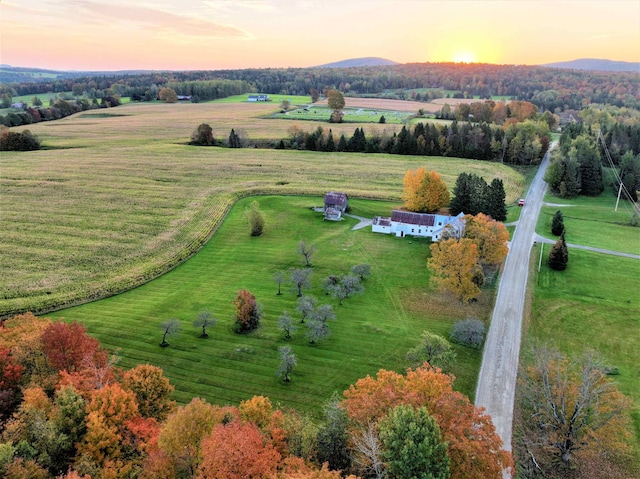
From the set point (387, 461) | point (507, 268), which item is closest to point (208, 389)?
point (387, 461)

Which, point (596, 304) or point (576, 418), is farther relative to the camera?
point (596, 304)

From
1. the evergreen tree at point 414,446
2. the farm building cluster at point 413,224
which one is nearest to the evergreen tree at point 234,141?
the farm building cluster at point 413,224

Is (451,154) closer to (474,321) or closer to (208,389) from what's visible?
(474,321)

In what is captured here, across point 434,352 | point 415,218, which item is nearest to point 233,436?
point 434,352

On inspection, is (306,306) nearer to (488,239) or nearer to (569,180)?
(488,239)

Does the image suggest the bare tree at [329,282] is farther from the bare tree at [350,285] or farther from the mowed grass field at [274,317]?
the bare tree at [350,285]

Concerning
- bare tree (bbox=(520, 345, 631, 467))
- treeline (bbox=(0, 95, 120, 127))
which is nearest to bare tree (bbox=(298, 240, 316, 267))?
bare tree (bbox=(520, 345, 631, 467))
